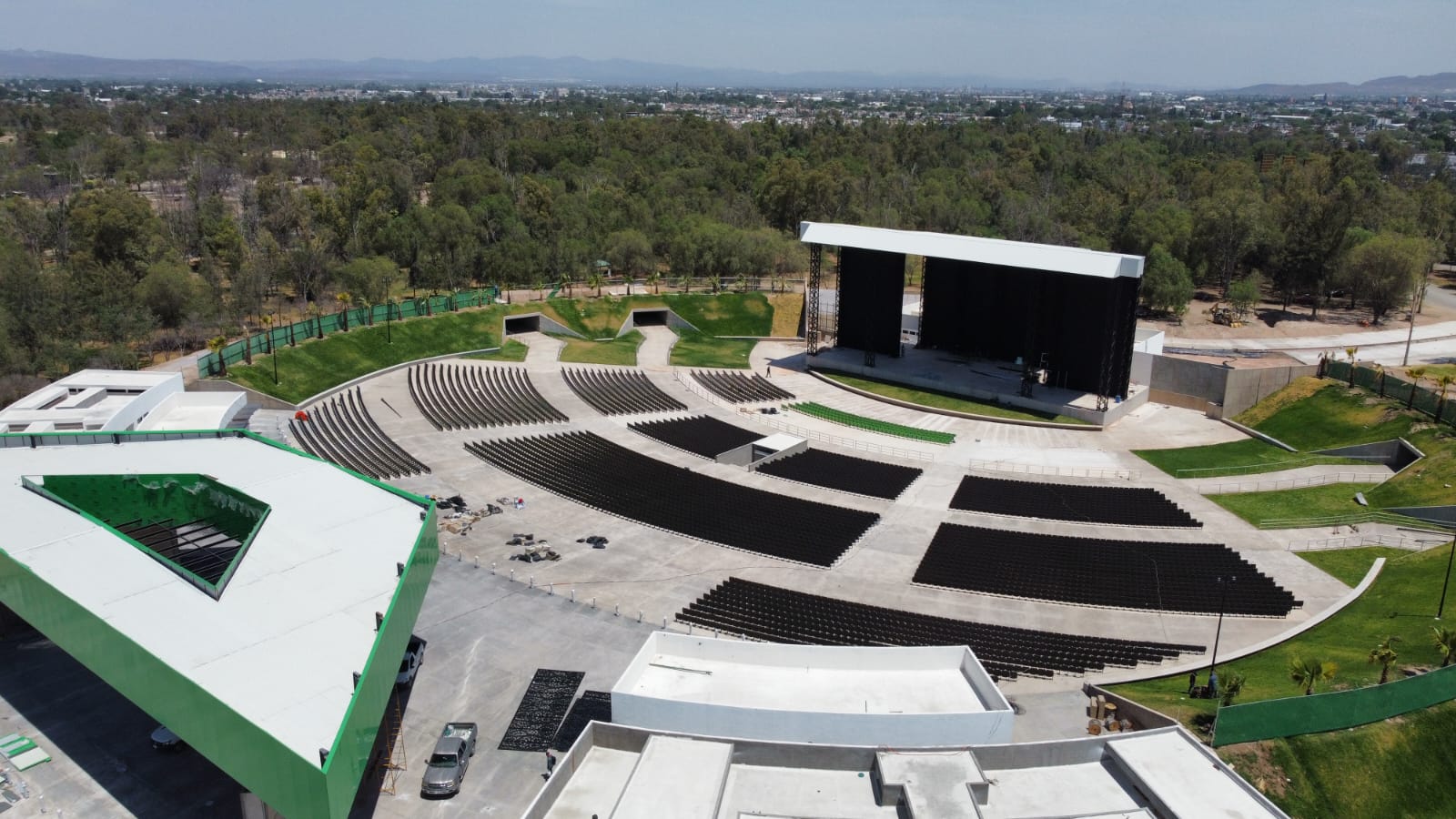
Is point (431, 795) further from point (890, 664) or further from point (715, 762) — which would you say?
point (890, 664)

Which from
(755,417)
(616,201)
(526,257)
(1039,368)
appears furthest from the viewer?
(616,201)

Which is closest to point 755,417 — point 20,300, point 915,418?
point 915,418

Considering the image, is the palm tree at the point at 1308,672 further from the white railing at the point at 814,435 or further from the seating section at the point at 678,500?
the white railing at the point at 814,435

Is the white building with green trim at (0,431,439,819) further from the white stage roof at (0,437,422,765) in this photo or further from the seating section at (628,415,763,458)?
the seating section at (628,415,763,458)

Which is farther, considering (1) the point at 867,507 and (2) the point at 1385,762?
(1) the point at 867,507

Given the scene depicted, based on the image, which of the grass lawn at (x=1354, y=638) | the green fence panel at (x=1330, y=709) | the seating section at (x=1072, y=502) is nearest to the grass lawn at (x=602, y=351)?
the seating section at (x=1072, y=502)

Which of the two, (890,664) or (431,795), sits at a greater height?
(890,664)

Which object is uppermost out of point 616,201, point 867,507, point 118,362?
point 616,201
